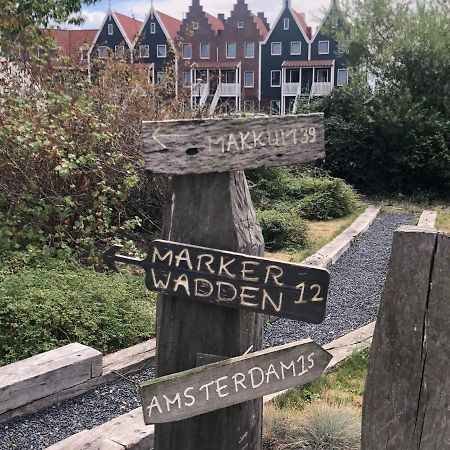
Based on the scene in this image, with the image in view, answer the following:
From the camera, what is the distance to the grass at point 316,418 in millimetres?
3197

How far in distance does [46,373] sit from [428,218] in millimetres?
9646

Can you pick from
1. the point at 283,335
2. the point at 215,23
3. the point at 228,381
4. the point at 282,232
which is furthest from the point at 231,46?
the point at 228,381

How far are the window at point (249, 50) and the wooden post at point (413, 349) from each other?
39.0m

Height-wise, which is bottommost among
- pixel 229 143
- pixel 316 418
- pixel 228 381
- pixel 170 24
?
pixel 316 418

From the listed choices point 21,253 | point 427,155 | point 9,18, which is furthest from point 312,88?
point 21,253

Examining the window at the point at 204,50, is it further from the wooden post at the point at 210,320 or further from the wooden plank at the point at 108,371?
the wooden post at the point at 210,320

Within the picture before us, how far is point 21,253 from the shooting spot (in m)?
5.93

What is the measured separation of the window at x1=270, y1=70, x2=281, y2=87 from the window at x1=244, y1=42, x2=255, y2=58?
6.52 ft

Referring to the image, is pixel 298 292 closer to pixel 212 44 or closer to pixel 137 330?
pixel 137 330

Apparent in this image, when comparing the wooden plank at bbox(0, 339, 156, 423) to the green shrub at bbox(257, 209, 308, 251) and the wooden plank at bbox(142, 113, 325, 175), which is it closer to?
the wooden plank at bbox(142, 113, 325, 175)

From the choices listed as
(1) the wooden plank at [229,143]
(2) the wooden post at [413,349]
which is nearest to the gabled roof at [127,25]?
(1) the wooden plank at [229,143]

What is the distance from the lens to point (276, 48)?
38.0 metres

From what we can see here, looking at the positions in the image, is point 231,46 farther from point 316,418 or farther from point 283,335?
point 316,418

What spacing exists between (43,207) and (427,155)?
37.5 feet
